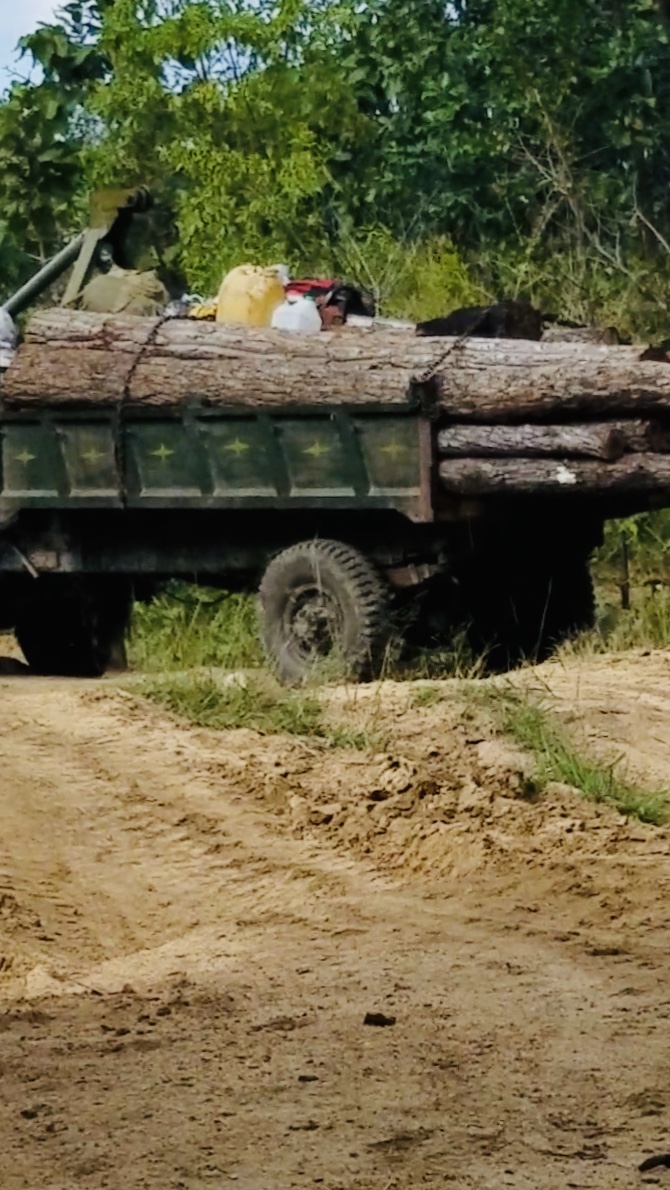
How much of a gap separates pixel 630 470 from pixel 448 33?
12948mm

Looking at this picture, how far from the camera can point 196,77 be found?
23.3 meters

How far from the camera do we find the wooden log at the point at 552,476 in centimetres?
1084

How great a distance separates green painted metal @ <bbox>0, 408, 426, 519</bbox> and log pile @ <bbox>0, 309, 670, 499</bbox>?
0.40ft

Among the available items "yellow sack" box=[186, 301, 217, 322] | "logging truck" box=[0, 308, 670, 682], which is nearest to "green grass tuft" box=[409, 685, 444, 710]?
"logging truck" box=[0, 308, 670, 682]

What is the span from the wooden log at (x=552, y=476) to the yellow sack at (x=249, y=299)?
1567 millimetres

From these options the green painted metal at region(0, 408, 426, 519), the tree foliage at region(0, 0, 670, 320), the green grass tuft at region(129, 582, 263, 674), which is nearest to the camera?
the green painted metal at region(0, 408, 426, 519)

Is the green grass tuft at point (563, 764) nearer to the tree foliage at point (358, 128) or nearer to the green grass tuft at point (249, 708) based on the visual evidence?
the green grass tuft at point (249, 708)

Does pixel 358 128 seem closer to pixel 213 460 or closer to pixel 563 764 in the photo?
pixel 213 460

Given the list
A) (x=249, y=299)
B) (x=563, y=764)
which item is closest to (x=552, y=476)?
(x=249, y=299)

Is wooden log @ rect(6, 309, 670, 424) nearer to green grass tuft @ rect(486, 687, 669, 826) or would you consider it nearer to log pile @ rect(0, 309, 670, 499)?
log pile @ rect(0, 309, 670, 499)

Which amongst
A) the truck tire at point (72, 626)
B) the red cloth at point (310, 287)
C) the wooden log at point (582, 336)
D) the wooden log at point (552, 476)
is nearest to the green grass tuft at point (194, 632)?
the truck tire at point (72, 626)

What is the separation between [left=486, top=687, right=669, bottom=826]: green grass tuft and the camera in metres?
8.45

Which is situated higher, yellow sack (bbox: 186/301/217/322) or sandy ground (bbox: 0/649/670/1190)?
yellow sack (bbox: 186/301/217/322)

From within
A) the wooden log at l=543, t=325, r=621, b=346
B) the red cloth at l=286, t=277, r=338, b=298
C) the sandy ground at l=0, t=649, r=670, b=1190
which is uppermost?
the red cloth at l=286, t=277, r=338, b=298
